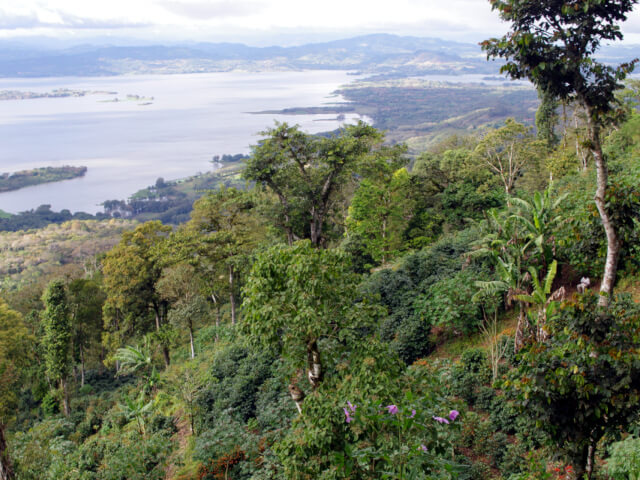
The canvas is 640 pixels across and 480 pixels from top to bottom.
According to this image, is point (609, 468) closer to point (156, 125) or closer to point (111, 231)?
point (111, 231)

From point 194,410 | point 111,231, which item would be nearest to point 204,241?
point 194,410

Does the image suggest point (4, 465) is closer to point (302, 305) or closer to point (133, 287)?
point (302, 305)

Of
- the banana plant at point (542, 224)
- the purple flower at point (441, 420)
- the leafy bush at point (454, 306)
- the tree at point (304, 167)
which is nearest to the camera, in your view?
the purple flower at point (441, 420)

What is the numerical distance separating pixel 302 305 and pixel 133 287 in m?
16.0

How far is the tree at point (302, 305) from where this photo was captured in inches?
211

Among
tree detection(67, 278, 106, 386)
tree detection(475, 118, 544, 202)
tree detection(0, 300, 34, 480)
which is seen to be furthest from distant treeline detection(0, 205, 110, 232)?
tree detection(475, 118, 544, 202)

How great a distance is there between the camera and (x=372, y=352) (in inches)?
219

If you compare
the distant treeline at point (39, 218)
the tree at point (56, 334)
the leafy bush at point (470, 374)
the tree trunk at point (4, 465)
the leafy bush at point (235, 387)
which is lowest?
the distant treeline at point (39, 218)

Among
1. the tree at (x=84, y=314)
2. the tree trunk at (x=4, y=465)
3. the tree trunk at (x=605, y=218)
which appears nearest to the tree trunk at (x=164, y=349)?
the tree at (x=84, y=314)

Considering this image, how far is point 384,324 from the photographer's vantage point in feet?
35.4

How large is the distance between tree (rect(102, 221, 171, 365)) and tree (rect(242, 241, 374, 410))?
545 inches

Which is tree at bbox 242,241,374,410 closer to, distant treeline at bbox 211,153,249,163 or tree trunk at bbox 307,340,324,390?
tree trunk at bbox 307,340,324,390

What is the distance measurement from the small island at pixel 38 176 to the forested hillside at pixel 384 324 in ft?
385

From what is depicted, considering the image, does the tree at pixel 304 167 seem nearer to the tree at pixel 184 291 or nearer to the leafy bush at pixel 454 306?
the tree at pixel 184 291
